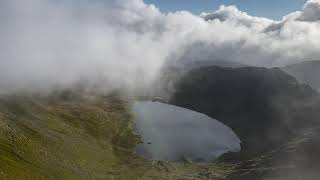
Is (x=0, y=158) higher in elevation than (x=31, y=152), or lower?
lower

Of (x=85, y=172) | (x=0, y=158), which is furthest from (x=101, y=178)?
(x=0, y=158)

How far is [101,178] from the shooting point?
7648 inches

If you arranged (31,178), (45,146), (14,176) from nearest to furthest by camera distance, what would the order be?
1. (14,176)
2. (31,178)
3. (45,146)

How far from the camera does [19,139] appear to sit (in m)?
184

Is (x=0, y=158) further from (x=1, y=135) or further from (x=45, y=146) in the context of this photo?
(x=45, y=146)

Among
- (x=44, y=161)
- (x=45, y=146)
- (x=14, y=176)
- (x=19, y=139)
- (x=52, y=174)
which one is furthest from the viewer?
(x=45, y=146)

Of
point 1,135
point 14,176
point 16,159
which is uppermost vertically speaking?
point 1,135

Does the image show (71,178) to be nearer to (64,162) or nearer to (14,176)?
(64,162)

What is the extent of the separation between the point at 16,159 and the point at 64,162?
3305 cm

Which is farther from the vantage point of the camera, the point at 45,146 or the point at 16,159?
the point at 45,146

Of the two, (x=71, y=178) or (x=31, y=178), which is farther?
(x=71, y=178)

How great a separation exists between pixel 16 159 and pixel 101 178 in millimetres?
46351

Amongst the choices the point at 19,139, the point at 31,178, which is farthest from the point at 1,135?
the point at 31,178

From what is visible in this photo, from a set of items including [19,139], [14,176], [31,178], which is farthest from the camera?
[19,139]
